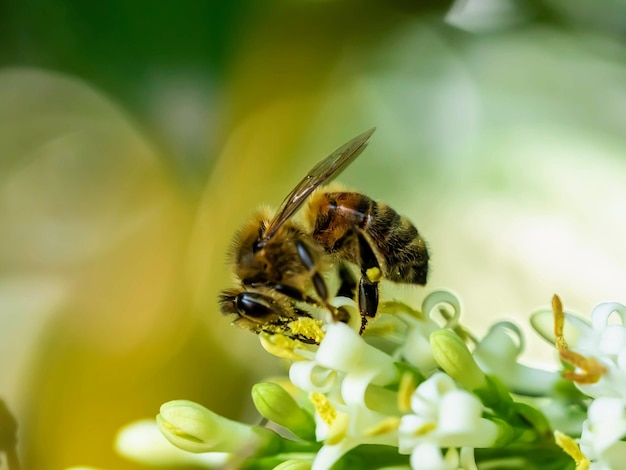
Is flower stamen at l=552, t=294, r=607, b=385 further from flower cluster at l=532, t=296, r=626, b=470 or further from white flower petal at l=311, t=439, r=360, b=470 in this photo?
white flower petal at l=311, t=439, r=360, b=470

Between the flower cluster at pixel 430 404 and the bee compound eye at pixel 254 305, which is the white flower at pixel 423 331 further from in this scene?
the bee compound eye at pixel 254 305

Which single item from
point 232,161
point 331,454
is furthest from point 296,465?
point 232,161

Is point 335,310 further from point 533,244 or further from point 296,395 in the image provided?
point 533,244

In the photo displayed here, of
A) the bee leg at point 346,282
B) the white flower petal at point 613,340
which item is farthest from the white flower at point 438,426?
the bee leg at point 346,282

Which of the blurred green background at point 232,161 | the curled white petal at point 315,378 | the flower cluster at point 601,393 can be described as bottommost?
the flower cluster at point 601,393

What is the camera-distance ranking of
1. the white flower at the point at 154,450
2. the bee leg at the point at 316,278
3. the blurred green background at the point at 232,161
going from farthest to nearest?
the blurred green background at the point at 232,161
the white flower at the point at 154,450
the bee leg at the point at 316,278

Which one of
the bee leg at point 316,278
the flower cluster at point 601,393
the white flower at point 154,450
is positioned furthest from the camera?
the white flower at point 154,450

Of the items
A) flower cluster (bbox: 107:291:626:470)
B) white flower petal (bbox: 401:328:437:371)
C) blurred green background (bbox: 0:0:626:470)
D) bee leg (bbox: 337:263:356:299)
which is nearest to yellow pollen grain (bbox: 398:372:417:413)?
flower cluster (bbox: 107:291:626:470)
